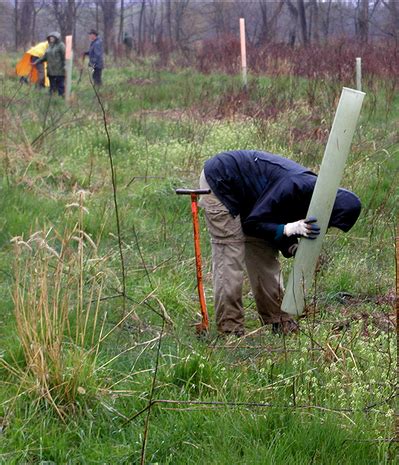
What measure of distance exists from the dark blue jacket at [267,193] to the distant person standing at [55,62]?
11876mm

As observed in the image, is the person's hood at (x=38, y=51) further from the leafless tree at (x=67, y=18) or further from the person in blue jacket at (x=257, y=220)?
the person in blue jacket at (x=257, y=220)

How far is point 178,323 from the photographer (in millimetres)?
4934

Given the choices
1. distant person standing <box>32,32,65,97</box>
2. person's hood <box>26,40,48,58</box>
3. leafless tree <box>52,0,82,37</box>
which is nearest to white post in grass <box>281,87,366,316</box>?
distant person standing <box>32,32,65,97</box>

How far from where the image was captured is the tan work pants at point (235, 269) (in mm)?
4730

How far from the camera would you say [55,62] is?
16.3 m

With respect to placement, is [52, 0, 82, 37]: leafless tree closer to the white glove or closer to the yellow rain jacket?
the yellow rain jacket

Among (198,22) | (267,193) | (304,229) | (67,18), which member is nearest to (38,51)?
(67,18)

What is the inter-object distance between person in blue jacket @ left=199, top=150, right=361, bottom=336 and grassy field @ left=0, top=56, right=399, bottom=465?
227mm

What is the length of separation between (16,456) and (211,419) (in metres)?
0.78

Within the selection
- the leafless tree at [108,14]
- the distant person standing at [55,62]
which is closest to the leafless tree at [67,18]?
the leafless tree at [108,14]

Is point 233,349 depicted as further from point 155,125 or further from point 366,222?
point 155,125

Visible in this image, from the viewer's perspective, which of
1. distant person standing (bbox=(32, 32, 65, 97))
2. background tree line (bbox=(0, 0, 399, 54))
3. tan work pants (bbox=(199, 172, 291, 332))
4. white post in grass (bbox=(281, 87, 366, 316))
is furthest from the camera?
background tree line (bbox=(0, 0, 399, 54))

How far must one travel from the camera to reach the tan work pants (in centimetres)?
473

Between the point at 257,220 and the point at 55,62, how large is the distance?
41.5 feet
